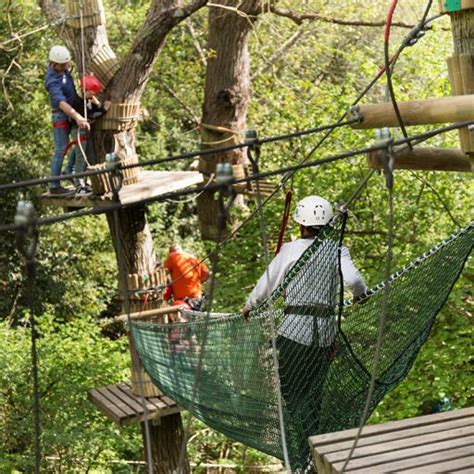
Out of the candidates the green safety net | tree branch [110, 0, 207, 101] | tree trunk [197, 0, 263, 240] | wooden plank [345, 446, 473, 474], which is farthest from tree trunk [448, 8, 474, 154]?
tree trunk [197, 0, 263, 240]

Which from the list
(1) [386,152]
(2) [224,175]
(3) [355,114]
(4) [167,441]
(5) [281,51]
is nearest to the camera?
(2) [224,175]

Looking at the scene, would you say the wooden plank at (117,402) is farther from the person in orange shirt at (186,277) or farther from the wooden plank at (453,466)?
the wooden plank at (453,466)

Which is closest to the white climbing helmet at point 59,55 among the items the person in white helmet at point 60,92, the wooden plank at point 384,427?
the person in white helmet at point 60,92

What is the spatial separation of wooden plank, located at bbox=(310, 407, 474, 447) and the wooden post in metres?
0.82

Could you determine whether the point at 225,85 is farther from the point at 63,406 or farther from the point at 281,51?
the point at 63,406

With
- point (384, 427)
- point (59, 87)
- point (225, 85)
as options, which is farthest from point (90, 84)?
point (384, 427)

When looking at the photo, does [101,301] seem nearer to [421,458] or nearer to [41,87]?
[41,87]

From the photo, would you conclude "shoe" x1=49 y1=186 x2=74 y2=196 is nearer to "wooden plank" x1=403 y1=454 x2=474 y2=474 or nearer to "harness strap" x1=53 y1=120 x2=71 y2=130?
"harness strap" x1=53 y1=120 x2=71 y2=130

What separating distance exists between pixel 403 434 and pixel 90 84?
3.15 meters

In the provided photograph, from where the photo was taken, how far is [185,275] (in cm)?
570

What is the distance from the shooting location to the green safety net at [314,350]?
3398 mm

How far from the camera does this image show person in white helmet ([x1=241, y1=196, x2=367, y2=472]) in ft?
10.9

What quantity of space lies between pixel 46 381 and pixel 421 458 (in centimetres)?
472

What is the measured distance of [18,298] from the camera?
9828 millimetres
